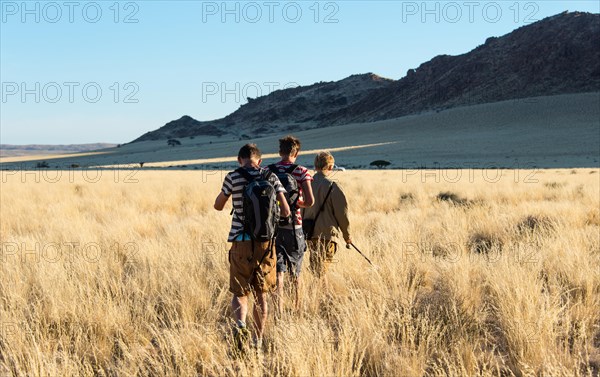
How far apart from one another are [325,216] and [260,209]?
67.4 inches

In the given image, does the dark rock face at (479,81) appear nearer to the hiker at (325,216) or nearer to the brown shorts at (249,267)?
the hiker at (325,216)

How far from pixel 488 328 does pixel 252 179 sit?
231 cm

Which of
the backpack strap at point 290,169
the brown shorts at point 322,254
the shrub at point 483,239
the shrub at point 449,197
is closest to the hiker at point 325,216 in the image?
the brown shorts at point 322,254

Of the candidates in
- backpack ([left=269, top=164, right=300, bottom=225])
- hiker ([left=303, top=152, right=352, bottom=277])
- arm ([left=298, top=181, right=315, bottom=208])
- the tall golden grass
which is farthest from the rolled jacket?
backpack ([left=269, top=164, right=300, bottom=225])

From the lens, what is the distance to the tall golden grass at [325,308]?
10.6 ft

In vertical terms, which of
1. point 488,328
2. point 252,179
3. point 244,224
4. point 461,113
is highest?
point 461,113

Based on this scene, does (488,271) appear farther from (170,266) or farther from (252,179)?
(170,266)

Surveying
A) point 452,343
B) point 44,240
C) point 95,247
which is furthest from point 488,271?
point 44,240

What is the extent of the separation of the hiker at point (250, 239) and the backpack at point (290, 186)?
1.38ft

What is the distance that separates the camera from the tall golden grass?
10.6 ft

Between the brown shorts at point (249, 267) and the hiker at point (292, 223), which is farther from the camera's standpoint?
the hiker at point (292, 223)

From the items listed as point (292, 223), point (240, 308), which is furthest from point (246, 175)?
point (240, 308)

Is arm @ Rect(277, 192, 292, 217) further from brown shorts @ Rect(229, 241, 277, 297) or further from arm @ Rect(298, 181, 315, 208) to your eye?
arm @ Rect(298, 181, 315, 208)

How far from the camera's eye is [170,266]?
5594 millimetres
